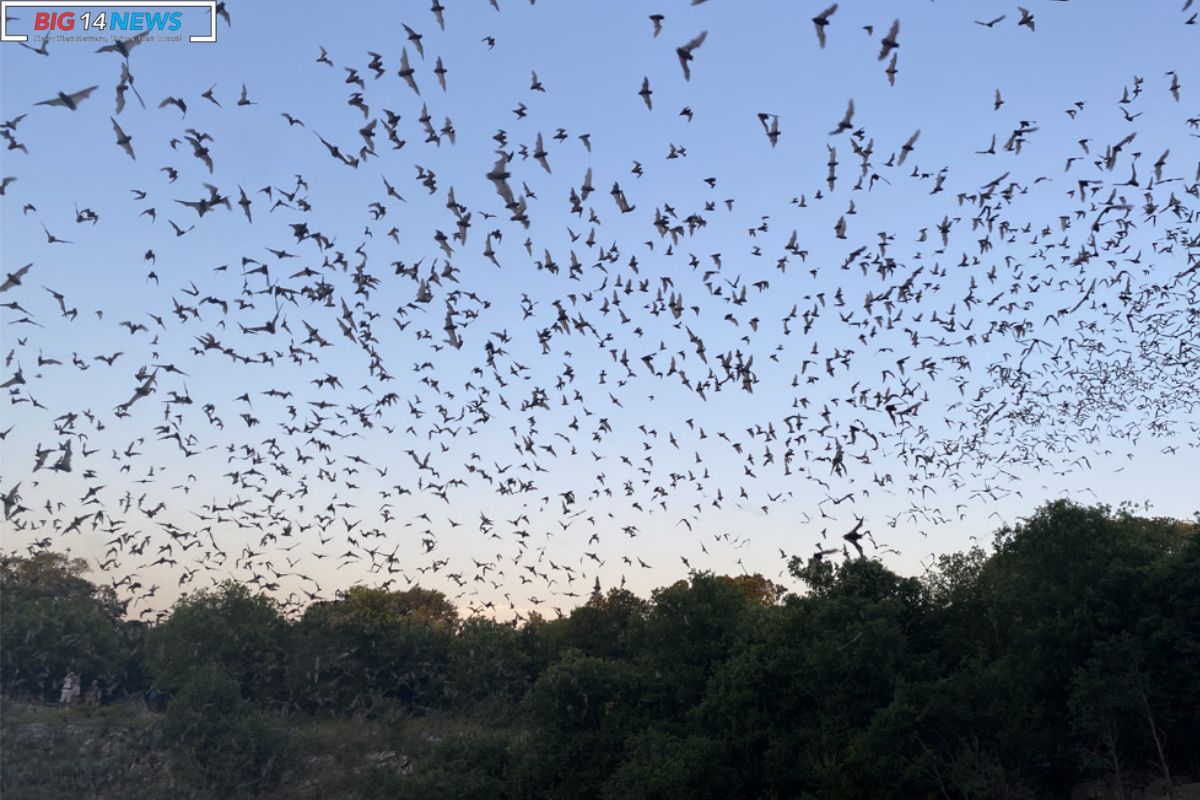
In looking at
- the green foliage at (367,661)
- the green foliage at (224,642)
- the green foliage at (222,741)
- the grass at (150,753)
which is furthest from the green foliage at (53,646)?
the green foliage at (222,741)

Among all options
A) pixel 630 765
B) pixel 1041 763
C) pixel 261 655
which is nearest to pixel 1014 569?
pixel 1041 763

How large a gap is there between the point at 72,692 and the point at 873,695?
2962 inches

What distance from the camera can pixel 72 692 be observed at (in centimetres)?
9088

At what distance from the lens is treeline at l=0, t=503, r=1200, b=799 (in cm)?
4291

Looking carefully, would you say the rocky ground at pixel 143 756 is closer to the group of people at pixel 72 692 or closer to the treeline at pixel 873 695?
the treeline at pixel 873 695

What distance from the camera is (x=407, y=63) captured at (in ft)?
73.6

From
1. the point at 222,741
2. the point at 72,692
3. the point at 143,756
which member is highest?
the point at 72,692

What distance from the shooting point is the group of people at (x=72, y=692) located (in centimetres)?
9000

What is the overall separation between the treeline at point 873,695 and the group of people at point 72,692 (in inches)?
993

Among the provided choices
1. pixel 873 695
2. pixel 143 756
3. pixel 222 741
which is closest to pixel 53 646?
pixel 143 756

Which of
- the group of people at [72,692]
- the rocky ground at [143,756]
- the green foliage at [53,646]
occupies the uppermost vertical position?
the green foliage at [53,646]

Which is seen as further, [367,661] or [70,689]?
[70,689]

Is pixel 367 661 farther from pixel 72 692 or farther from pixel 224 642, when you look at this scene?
pixel 72 692

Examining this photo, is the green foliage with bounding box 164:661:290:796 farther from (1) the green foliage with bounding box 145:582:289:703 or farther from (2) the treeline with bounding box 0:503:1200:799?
(1) the green foliage with bounding box 145:582:289:703
